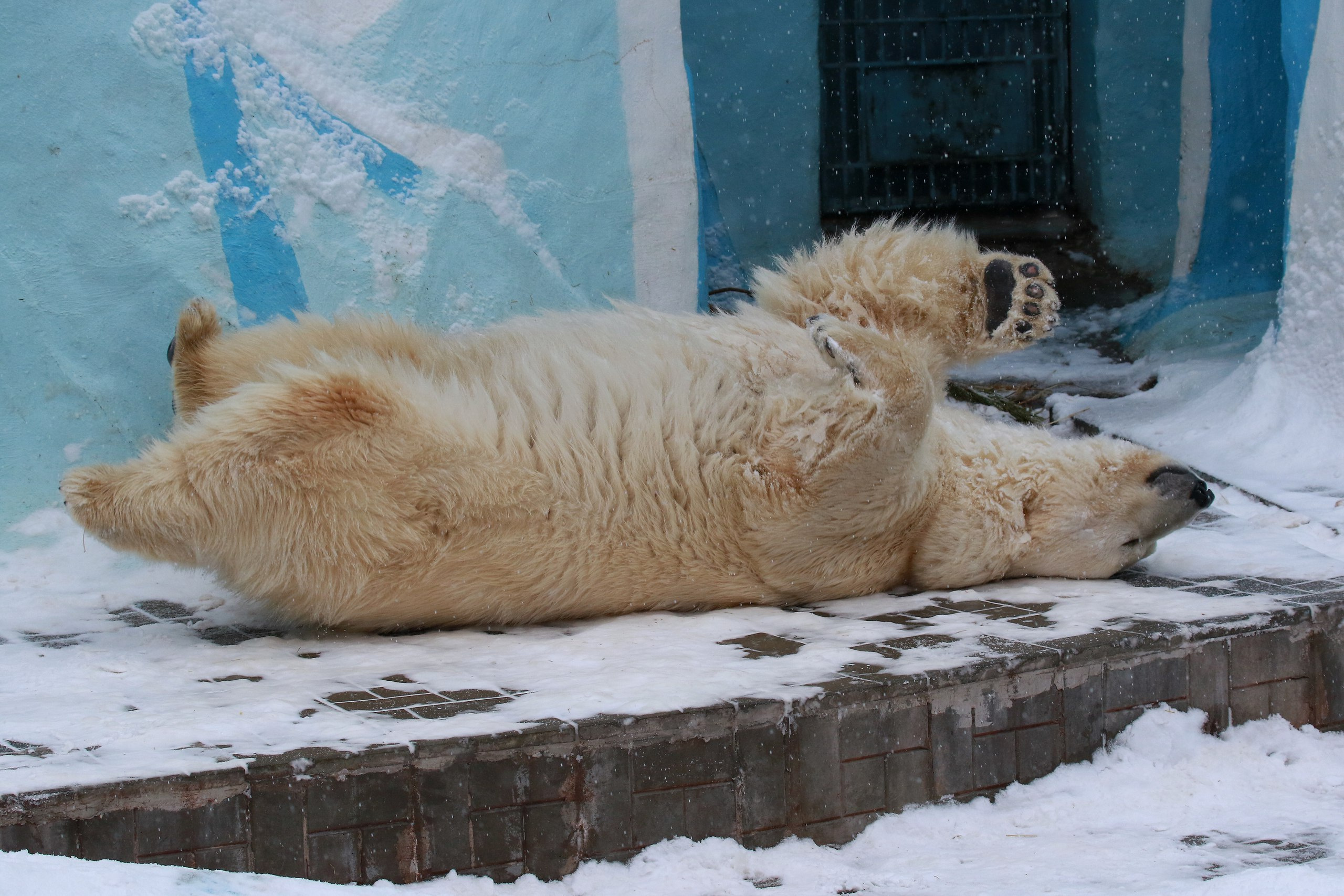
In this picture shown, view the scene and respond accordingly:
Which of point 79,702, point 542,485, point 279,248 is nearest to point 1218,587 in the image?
point 542,485

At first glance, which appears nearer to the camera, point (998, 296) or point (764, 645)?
point (764, 645)

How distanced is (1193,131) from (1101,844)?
5652 mm

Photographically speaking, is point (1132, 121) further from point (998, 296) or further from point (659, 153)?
point (998, 296)

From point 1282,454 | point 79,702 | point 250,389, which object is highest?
point 250,389

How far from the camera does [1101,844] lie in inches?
92.5

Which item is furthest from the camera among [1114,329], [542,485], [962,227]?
[962,227]

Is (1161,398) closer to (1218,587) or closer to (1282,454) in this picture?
(1282,454)

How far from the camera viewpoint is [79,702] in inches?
94.0

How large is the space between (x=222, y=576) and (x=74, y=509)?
0.35 m

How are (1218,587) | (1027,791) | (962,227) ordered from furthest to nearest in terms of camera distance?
(962,227) → (1218,587) → (1027,791)

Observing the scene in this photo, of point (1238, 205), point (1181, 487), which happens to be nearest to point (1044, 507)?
point (1181, 487)

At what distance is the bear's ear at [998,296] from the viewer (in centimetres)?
372

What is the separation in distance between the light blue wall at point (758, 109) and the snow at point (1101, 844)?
15.3 feet

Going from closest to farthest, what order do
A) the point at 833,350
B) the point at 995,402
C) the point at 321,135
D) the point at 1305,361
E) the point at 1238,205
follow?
1. the point at 833,350
2. the point at 321,135
3. the point at 1305,361
4. the point at 995,402
5. the point at 1238,205
